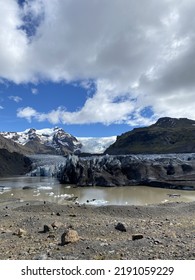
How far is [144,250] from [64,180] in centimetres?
5487

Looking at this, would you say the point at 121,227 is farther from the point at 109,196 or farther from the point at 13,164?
the point at 13,164

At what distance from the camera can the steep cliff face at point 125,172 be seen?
2261 inches

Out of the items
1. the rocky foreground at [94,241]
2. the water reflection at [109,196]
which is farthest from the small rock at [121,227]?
the water reflection at [109,196]

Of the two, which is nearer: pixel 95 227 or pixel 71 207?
pixel 95 227

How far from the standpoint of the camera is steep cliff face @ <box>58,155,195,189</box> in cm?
5743

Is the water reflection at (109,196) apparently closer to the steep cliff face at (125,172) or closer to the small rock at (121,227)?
the steep cliff face at (125,172)

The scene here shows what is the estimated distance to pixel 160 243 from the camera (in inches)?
454

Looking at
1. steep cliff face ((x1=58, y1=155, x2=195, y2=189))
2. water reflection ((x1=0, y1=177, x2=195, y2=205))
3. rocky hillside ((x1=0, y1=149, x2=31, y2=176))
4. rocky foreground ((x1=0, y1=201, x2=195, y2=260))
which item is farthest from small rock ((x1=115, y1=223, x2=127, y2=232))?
rocky hillside ((x1=0, y1=149, x2=31, y2=176))

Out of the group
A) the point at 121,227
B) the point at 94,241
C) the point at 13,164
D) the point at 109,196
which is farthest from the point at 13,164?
the point at 94,241

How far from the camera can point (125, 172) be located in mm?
62562

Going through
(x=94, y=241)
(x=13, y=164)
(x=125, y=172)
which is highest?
(x=13, y=164)
